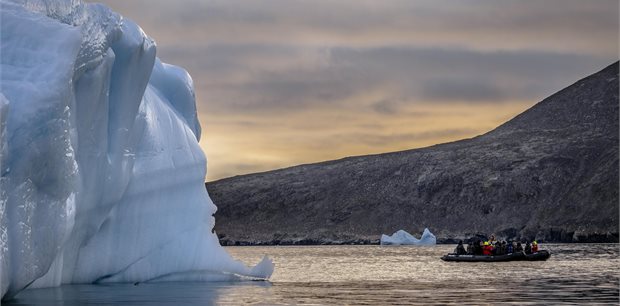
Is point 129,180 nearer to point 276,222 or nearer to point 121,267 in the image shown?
point 121,267

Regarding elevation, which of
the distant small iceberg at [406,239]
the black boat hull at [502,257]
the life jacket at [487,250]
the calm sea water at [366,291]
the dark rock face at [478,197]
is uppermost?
the dark rock face at [478,197]

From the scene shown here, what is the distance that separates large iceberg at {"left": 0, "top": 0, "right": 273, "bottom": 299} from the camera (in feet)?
90.4

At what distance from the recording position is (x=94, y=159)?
3412 cm

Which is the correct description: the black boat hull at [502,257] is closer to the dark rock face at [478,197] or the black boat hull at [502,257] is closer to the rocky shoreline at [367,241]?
the rocky shoreline at [367,241]

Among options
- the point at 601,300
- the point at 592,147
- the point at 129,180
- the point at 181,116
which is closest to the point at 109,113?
the point at 129,180

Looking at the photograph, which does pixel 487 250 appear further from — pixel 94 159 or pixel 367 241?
pixel 367 241

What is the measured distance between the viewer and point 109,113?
1430 inches

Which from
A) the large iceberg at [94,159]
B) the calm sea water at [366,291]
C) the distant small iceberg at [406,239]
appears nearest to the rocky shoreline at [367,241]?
the distant small iceberg at [406,239]

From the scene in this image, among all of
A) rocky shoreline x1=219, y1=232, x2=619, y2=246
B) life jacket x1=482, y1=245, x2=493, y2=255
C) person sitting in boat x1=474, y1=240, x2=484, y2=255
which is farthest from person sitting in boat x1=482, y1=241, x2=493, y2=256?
rocky shoreline x1=219, y1=232, x2=619, y2=246

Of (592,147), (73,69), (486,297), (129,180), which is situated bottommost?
(486,297)

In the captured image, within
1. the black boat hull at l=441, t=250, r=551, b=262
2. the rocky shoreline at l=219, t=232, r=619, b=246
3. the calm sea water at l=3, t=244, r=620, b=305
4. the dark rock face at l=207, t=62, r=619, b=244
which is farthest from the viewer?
the dark rock face at l=207, t=62, r=619, b=244

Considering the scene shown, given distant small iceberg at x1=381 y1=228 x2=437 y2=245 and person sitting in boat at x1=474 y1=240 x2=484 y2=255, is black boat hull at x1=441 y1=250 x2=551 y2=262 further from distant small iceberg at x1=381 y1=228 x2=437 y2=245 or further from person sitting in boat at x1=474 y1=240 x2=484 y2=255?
distant small iceberg at x1=381 y1=228 x2=437 y2=245

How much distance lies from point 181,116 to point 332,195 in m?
155

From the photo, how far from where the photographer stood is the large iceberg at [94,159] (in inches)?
1085
